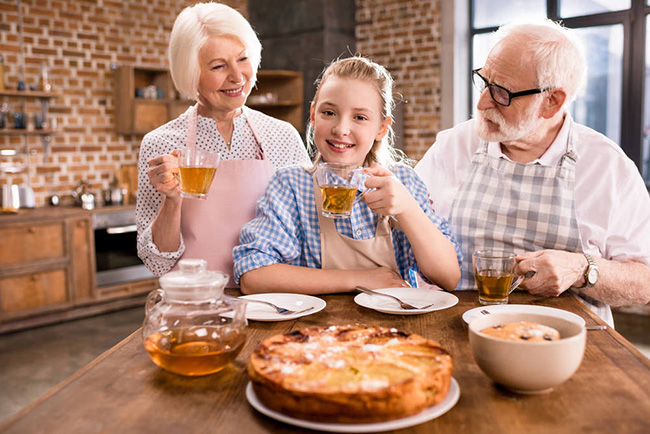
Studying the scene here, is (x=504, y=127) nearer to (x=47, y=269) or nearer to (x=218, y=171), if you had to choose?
(x=218, y=171)

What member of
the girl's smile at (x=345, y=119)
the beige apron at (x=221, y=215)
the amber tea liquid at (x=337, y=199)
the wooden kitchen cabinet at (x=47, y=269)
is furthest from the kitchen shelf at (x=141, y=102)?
the amber tea liquid at (x=337, y=199)

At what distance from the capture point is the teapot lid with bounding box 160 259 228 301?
967 mm

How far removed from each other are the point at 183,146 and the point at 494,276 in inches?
47.3

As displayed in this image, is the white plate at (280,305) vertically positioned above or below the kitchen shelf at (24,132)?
below

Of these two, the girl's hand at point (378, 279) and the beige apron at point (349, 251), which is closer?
the girl's hand at point (378, 279)

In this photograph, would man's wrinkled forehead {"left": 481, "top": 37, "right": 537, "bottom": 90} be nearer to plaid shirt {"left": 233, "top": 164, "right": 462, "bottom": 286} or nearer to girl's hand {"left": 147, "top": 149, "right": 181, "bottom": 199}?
plaid shirt {"left": 233, "top": 164, "right": 462, "bottom": 286}

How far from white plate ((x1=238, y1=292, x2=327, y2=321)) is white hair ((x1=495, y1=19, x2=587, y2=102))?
105cm

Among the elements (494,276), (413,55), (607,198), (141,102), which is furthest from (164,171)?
(413,55)

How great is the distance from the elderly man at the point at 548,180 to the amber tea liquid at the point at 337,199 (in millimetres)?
606

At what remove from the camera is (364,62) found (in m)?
1.81

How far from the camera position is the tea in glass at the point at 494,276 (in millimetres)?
1435

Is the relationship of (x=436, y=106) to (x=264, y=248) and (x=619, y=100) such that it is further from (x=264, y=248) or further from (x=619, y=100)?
(x=264, y=248)

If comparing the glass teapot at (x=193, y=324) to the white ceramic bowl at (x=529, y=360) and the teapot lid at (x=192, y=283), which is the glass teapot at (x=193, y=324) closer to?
the teapot lid at (x=192, y=283)

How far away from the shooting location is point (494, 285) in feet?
4.76
